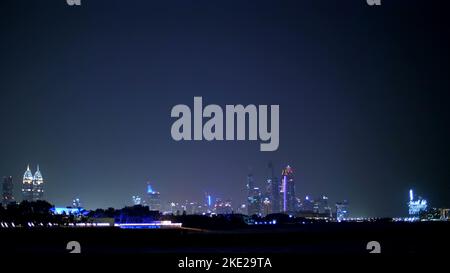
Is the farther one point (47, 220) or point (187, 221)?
point (187, 221)

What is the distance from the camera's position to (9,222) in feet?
440

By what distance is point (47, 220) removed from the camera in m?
143

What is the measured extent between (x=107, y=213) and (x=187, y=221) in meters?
25.1
